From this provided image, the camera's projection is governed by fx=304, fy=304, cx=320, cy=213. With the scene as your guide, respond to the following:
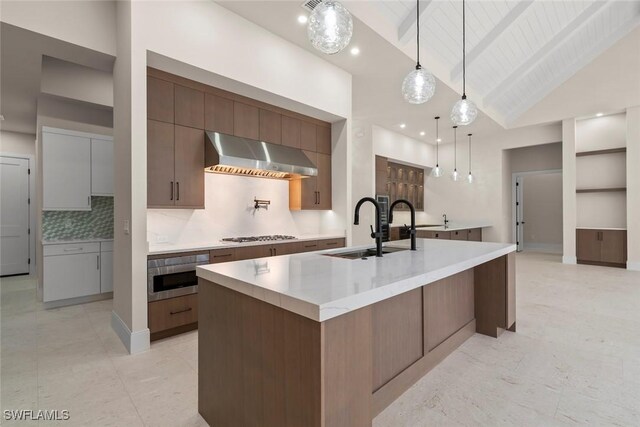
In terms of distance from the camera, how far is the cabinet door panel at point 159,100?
3045 mm

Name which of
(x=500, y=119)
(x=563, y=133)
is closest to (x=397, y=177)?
(x=500, y=119)

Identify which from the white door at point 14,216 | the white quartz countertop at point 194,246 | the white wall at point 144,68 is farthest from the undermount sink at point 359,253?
the white door at point 14,216

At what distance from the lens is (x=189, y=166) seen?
3.36 metres

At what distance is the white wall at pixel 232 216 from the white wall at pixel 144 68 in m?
0.55

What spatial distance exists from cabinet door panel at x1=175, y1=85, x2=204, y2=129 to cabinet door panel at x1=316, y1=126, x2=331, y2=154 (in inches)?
71.4

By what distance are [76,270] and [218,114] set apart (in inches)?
115

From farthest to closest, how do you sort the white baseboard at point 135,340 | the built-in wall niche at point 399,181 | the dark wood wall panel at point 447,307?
the built-in wall niche at point 399,181
the white baseboard at point 135,340
the dark wood wall panel at point 447,307

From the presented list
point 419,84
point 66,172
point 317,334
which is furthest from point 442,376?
point 66,172

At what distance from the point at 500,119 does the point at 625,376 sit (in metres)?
6.47

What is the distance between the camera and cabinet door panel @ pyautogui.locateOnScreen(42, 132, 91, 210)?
3973mm

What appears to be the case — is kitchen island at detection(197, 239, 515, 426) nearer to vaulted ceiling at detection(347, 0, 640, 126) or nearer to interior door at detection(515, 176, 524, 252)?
vaulted ceiling at detection(347, 0, 640, 126)

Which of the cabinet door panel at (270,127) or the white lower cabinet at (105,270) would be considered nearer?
the cabinet door panel at (270,127)

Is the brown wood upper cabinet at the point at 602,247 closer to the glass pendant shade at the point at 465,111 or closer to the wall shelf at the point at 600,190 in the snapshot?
the wall shelf at the point at 600,190

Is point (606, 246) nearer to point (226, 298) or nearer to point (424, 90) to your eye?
point (424, 90)
